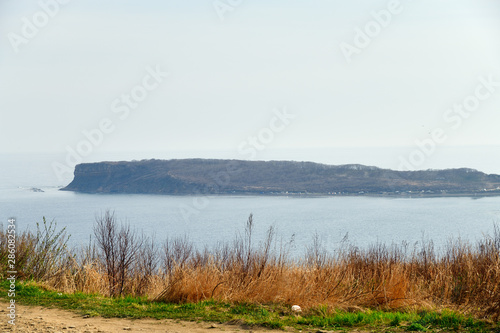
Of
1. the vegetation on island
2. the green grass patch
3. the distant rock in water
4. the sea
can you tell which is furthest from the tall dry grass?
the distant rock in water

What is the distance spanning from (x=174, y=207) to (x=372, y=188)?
3571 centimetres

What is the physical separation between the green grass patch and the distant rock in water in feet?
214

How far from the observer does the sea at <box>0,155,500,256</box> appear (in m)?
37.1

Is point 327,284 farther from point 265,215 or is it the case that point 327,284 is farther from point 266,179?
point 266,179

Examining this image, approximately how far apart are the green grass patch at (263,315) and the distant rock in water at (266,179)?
65.3m

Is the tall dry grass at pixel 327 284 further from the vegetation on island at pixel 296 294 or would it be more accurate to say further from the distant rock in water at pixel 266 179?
the distant rock in water at pixel 266 179

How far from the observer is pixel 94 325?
7141 mm

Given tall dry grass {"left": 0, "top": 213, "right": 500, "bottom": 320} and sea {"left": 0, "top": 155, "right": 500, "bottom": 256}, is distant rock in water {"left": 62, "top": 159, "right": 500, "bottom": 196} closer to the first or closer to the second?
sea {"left": 0, "top": 155, "right": 500, "bottom": 256}

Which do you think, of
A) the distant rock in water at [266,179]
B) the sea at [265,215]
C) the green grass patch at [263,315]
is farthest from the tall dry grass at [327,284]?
the distant rock in water at [266,179]

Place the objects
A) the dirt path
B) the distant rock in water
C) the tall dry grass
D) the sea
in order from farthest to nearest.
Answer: the distant rock in water
the sea
the tall dry grass
the dirt path

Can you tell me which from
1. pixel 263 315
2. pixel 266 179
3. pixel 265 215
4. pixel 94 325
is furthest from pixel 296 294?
pixel 266 179

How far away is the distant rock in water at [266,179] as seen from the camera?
74.8 metres

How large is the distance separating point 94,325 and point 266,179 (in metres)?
75.5

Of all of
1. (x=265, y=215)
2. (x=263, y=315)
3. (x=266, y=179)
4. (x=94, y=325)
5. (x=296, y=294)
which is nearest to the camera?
(x=94, y=325)
